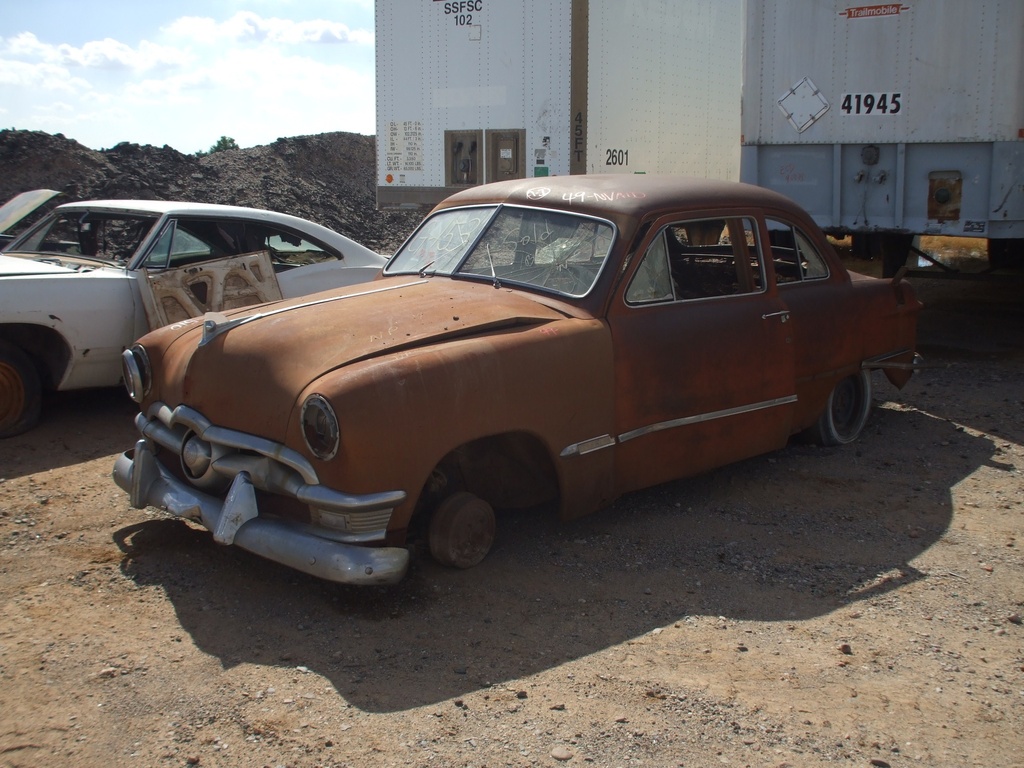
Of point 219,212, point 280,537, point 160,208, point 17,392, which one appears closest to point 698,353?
point 280,537

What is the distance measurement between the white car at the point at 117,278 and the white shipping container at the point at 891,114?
4536 millimetres

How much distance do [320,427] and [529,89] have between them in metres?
7.90

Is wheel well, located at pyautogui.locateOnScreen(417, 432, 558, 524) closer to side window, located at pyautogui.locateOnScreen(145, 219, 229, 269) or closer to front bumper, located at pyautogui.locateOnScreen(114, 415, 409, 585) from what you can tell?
front bumper, located at pyautogui.locateOnScreen(114, 415, 409, 585)

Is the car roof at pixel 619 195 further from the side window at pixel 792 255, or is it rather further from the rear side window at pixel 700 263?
the side window at pixel 792 255


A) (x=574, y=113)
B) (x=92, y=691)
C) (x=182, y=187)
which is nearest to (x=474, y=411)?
(x=92, y=691)

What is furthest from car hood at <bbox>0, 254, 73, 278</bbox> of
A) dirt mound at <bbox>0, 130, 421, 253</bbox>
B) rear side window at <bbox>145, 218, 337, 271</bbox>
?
dirt mound at <bbox>0, 130, 421, 253</bbox>

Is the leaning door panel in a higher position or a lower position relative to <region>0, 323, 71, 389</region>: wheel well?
higher

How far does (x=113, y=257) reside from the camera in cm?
715

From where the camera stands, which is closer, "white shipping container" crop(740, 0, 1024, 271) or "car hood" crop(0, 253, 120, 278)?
"car hood" crop(0, 253, 120, 278)

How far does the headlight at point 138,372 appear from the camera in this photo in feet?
16.0

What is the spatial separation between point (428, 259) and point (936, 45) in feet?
18.4

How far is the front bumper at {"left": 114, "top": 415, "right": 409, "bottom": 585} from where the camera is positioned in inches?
151

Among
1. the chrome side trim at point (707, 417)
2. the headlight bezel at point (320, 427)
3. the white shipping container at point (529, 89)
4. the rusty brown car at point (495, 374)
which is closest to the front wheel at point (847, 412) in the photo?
the rusty brown car at point (495, 374)

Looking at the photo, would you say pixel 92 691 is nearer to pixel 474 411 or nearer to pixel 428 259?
pixel 474 411
